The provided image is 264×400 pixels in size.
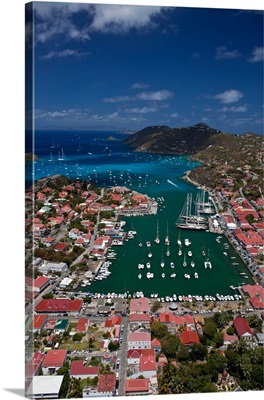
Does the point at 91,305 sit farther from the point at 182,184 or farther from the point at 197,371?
the point at 182,184

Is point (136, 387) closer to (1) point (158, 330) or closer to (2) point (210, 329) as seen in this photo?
(1) point (158, 330)

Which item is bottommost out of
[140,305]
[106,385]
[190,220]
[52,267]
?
[106,385]

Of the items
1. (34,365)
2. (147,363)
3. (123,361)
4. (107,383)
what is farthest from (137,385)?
(34,365)

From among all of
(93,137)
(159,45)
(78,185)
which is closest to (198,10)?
(159,45)

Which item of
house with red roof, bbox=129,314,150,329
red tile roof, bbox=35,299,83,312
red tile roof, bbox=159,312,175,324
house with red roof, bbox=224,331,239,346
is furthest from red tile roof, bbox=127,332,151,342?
red tile roof, bbox=35,299,83,312

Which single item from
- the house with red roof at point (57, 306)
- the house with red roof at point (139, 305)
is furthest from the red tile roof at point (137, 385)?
the house with red roof at point (57, 306)

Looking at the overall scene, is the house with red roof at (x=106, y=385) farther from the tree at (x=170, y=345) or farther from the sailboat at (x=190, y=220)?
the sailboat at (x=190, y=220)

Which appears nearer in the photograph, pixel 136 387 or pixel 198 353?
pixel 136 387
